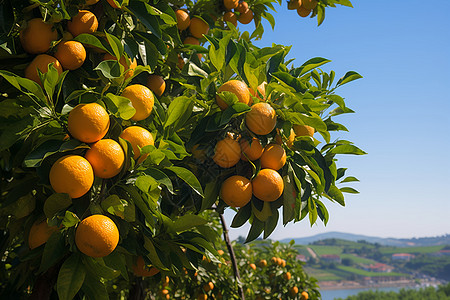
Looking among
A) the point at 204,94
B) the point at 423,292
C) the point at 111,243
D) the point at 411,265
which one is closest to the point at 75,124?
the point at 111,243

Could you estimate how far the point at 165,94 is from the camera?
161 cm

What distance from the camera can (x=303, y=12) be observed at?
2156mm

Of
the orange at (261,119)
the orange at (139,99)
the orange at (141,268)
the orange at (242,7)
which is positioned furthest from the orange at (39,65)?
the orange at (242,7)

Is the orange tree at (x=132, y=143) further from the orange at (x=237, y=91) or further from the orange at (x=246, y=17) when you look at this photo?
the orange at (x=246, y=17)

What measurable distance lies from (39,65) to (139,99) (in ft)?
A: 1.12

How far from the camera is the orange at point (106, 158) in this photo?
0.95m

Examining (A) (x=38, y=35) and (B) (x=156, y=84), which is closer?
(A) (x=38, y=35)

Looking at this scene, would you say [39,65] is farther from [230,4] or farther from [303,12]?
[303,12]

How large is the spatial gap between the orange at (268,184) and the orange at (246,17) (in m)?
1.19

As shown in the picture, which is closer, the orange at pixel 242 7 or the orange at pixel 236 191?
the orange at pixel 236 191

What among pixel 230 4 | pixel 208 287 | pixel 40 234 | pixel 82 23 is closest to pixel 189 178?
pixel 40 234

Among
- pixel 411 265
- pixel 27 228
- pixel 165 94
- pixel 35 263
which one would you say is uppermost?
pixel 165 94

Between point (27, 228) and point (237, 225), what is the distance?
687 mm

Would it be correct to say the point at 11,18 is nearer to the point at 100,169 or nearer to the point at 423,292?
the point at 100,169
